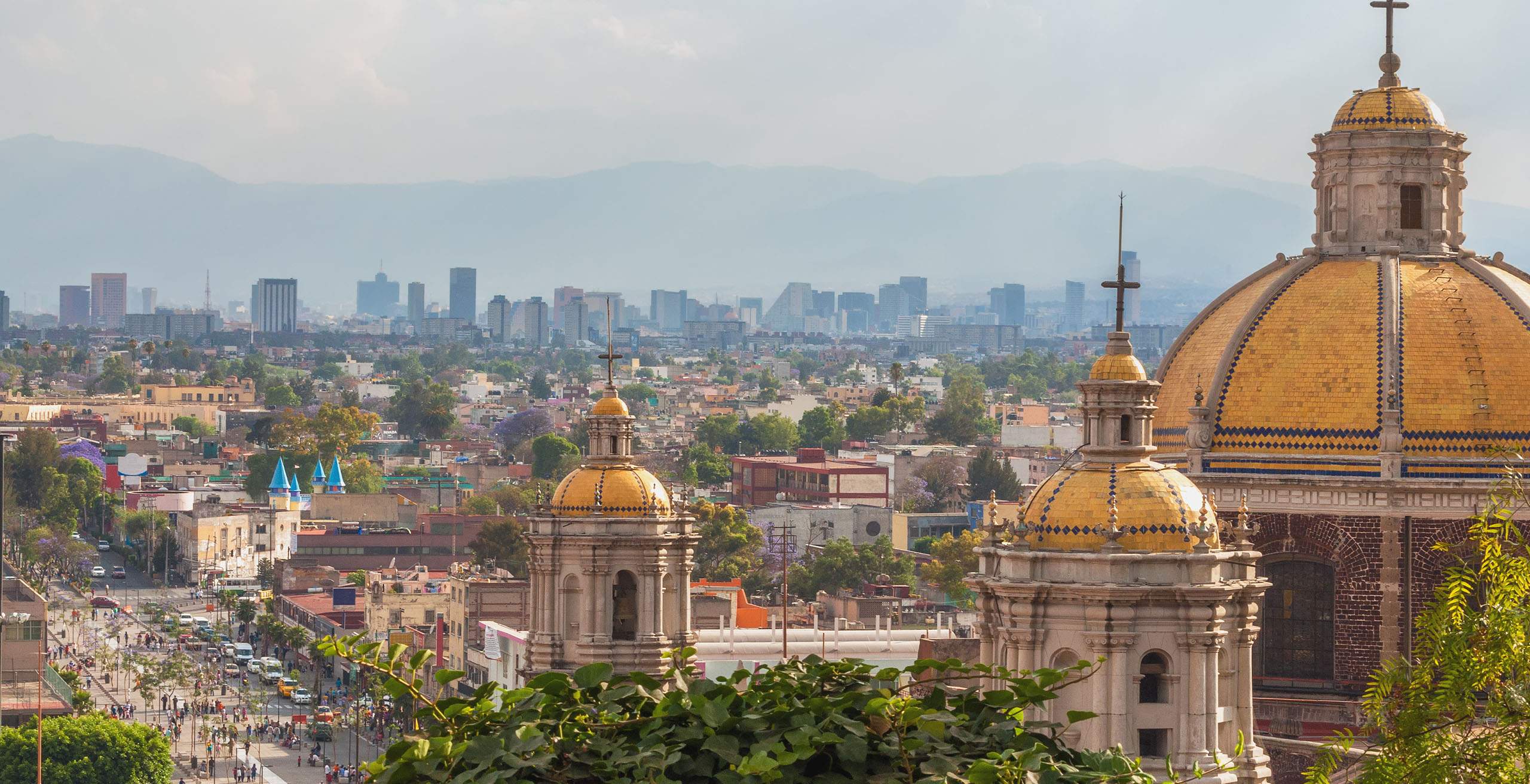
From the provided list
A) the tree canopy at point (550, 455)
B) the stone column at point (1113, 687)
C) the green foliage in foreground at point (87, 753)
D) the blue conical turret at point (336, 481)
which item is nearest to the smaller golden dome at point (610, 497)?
the stone column at point (1113, 687)

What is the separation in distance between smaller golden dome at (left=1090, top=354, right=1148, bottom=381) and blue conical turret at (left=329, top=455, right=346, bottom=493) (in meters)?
150

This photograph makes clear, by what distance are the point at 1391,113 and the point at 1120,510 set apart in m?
14.2

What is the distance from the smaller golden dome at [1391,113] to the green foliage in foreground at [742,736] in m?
26.2

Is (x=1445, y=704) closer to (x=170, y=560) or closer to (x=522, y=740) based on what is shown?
(x=522, y=740)

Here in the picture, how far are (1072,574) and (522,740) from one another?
1390cm

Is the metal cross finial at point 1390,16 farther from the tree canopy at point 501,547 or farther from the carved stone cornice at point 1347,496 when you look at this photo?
the tree canopy at point 501,547

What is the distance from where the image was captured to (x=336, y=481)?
18288cm

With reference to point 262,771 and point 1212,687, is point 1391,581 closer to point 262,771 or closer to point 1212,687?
point 1212,687

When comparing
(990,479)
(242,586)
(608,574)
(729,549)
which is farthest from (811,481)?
(608,574)

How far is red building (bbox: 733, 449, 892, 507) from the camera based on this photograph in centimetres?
16075

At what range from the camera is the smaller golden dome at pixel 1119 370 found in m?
32.4

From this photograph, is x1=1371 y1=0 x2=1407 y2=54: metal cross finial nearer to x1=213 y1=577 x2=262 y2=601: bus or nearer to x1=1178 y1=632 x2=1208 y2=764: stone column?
x1=1178 y1=632 x2=1208 y2=764: stone column

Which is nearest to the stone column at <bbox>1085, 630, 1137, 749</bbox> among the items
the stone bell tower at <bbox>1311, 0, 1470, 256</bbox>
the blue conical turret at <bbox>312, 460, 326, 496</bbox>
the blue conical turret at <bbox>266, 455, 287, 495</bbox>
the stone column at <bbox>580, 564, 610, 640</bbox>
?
the stone bell tower at <bbox>1311, 0, 1470, 256</bbox>

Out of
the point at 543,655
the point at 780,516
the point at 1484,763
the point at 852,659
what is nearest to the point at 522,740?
the point at 852,659
